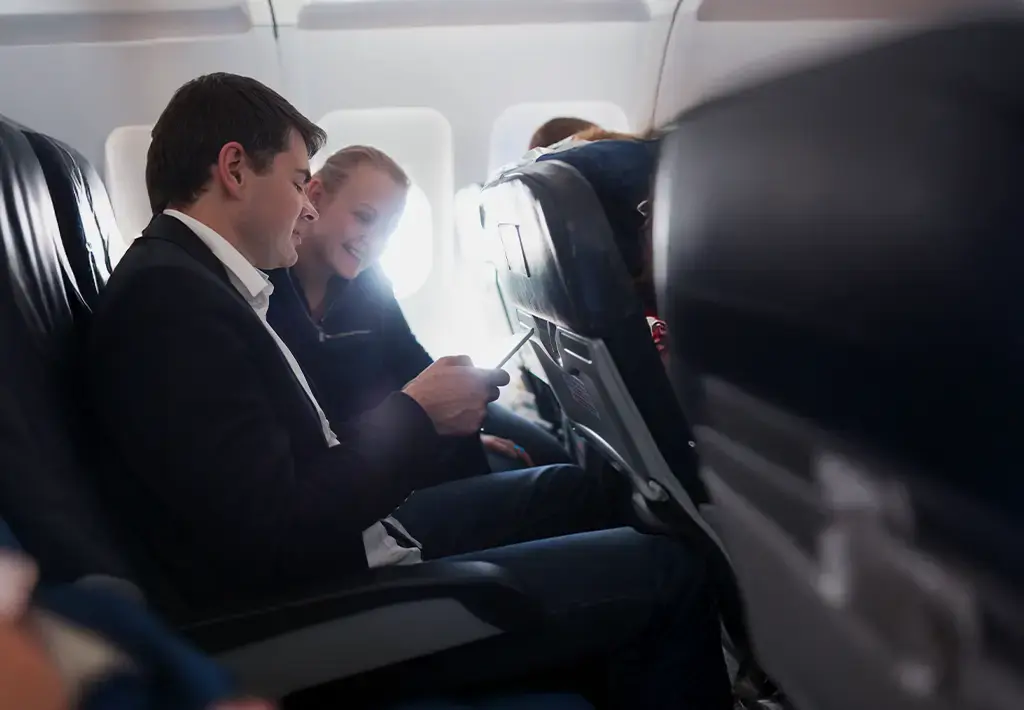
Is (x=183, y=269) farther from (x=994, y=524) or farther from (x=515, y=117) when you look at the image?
(x=515, y=117)

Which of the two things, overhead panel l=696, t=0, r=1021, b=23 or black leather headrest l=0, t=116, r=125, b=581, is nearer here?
overhead panel l=696, t=0, r=1021, b=23

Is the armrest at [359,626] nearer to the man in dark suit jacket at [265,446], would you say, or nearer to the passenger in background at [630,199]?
the man in dark suit jacket at [265,446]

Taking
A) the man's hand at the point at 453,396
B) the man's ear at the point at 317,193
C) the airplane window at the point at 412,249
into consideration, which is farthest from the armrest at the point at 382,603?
the airplane window at the point at 412,249

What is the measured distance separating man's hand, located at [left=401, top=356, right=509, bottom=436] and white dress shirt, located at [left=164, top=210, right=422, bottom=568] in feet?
0.51

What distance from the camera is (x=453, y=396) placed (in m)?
1.27

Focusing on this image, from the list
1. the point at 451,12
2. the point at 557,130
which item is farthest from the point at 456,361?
the point at 451,12

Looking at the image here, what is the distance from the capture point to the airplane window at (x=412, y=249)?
277 centimetres

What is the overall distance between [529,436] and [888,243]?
1773 mm

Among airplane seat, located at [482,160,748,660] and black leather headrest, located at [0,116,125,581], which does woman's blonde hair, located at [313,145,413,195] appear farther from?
black leather headrest, located at [0,116,125,581]

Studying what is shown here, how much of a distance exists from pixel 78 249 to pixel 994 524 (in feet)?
4.33

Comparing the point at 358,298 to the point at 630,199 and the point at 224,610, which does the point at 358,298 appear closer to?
the point at 630,199

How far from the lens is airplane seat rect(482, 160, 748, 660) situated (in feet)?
3.85

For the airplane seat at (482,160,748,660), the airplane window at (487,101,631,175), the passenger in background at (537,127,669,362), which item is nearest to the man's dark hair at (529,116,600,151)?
the airplane window at (487,101,631,175)

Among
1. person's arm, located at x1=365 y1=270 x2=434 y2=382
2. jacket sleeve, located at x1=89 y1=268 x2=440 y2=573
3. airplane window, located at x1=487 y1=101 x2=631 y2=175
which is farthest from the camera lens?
airplane window, located at x1=487 y1=101 x2=631 y2=175
